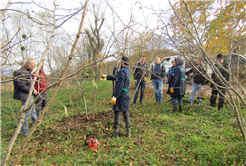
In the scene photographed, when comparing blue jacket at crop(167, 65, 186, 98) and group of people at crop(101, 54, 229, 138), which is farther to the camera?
blue jacket at crop(167, 65, 186, 98)

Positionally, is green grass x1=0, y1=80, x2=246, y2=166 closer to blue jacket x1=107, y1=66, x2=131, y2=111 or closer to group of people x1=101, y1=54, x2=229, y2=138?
group of people x1=101, y1=54, x2=229, y2=138

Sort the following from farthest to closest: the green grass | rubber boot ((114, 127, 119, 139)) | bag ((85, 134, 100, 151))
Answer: rubber boot ((114, 127, 119, 139))
bag ((85, 134, 100, 151))
the green grass

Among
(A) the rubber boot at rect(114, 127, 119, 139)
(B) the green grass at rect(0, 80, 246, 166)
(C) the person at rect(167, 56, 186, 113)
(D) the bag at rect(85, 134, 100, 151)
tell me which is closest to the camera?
(B) the green grass at rect(0, 80, 246, 166)

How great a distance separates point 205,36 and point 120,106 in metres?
2.16

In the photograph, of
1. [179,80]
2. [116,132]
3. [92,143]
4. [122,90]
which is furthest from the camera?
[179,80]

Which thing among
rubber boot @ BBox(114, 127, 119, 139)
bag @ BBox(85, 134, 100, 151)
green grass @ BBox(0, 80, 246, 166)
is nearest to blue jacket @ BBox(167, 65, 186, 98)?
green grass @ BBox(0, 80, 246, 166)

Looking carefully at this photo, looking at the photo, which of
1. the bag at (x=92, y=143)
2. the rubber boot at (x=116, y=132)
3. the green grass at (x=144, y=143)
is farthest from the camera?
the rubber boot at (x=116, y=132)

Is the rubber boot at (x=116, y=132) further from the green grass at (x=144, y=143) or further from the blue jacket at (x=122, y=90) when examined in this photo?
the blue jacket at (x=122, y=90)

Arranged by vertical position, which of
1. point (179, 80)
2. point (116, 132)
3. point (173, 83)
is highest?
point (179, 80)

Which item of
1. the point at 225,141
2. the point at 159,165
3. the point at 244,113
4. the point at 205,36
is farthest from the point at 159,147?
the point at 244,113

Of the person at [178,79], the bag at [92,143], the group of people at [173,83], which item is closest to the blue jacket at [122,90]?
the group of people at [173,83]

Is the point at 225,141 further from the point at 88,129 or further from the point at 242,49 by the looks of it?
the point at 88,129

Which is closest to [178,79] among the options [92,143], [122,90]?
[122,90]

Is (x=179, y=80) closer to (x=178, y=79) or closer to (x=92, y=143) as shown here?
(x=178, y=79)
